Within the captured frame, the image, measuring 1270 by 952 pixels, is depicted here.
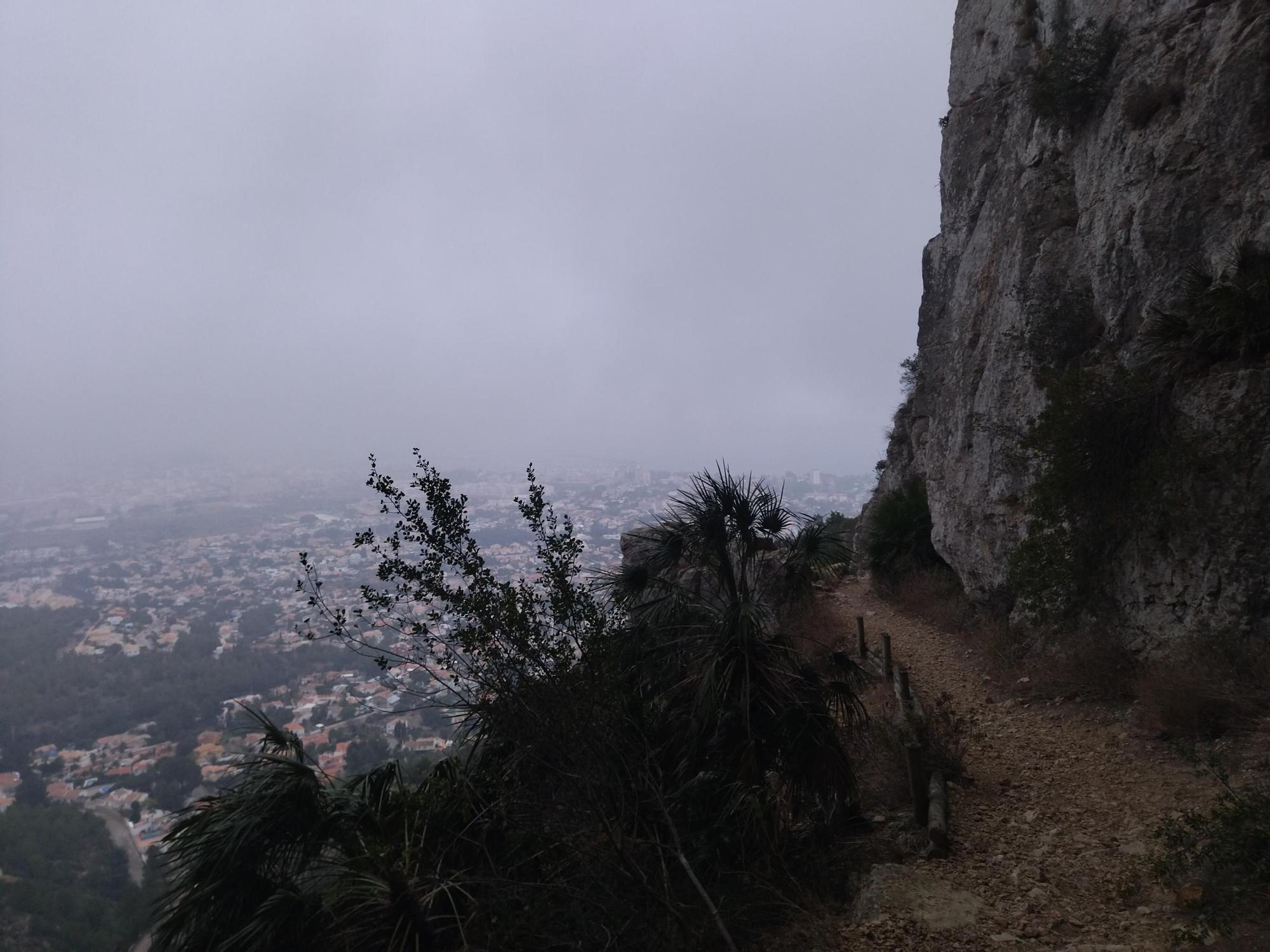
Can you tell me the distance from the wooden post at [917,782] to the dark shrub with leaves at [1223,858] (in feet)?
5.39

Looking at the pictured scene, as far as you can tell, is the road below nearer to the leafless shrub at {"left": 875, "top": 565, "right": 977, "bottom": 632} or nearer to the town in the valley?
the town in the valley

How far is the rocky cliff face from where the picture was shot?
23.7 feet

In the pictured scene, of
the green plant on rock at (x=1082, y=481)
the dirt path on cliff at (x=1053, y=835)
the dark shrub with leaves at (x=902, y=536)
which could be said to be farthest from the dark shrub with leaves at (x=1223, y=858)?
the dark shrub with leaves at (x=902, y=536)

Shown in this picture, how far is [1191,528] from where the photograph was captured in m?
7.38

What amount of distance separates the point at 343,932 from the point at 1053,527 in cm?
921

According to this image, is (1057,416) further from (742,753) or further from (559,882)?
(559,882)

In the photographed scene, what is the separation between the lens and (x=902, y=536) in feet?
56.9

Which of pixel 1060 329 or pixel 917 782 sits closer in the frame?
pixel 917 782

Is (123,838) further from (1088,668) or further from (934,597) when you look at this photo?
(1088,668)

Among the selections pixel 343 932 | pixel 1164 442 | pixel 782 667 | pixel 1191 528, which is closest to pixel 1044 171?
pixel 1164 442

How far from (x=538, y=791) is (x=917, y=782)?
332 cm

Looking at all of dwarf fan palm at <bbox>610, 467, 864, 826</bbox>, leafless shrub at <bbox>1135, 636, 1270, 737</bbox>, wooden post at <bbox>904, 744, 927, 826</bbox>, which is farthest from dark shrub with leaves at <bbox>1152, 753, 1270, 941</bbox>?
dwarf fan palm at <bbox>610, 467, 864, 826</bbox>

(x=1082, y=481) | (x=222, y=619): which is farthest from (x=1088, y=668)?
(x=222, y=619)

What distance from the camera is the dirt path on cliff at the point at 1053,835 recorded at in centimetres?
450
